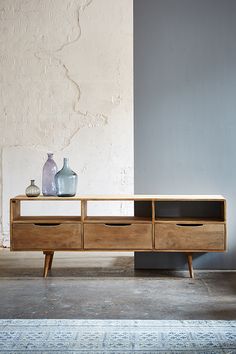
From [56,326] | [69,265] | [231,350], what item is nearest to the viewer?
[231,350]

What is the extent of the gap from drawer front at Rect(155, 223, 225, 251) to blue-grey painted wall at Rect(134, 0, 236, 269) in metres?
0.38

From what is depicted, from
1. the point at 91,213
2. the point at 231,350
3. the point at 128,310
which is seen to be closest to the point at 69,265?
the point at 91,213

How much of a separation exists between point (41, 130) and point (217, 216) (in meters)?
2.20

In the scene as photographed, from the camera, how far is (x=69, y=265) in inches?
203

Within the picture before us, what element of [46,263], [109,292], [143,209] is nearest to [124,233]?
[143,209]

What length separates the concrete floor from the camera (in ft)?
12.0

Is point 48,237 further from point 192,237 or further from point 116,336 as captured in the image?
point 116,336

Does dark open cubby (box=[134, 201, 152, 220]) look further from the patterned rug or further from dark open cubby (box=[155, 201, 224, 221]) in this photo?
the patterned rug

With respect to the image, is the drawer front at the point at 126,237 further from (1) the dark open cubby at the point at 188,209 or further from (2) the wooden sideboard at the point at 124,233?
(1) the dark open cubby at the point at 188,209

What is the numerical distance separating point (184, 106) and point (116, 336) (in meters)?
2.27

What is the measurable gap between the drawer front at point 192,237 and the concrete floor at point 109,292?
252 millimetres

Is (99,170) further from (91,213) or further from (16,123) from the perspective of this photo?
(16,123)

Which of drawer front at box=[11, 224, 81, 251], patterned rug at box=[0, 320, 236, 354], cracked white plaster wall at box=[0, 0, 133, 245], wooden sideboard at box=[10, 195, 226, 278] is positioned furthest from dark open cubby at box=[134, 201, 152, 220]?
patterned rug at box=[0, 320, 236, 354]

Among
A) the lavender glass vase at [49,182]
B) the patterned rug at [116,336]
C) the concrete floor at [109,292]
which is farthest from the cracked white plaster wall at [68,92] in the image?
the patterned rug at [116,336]
